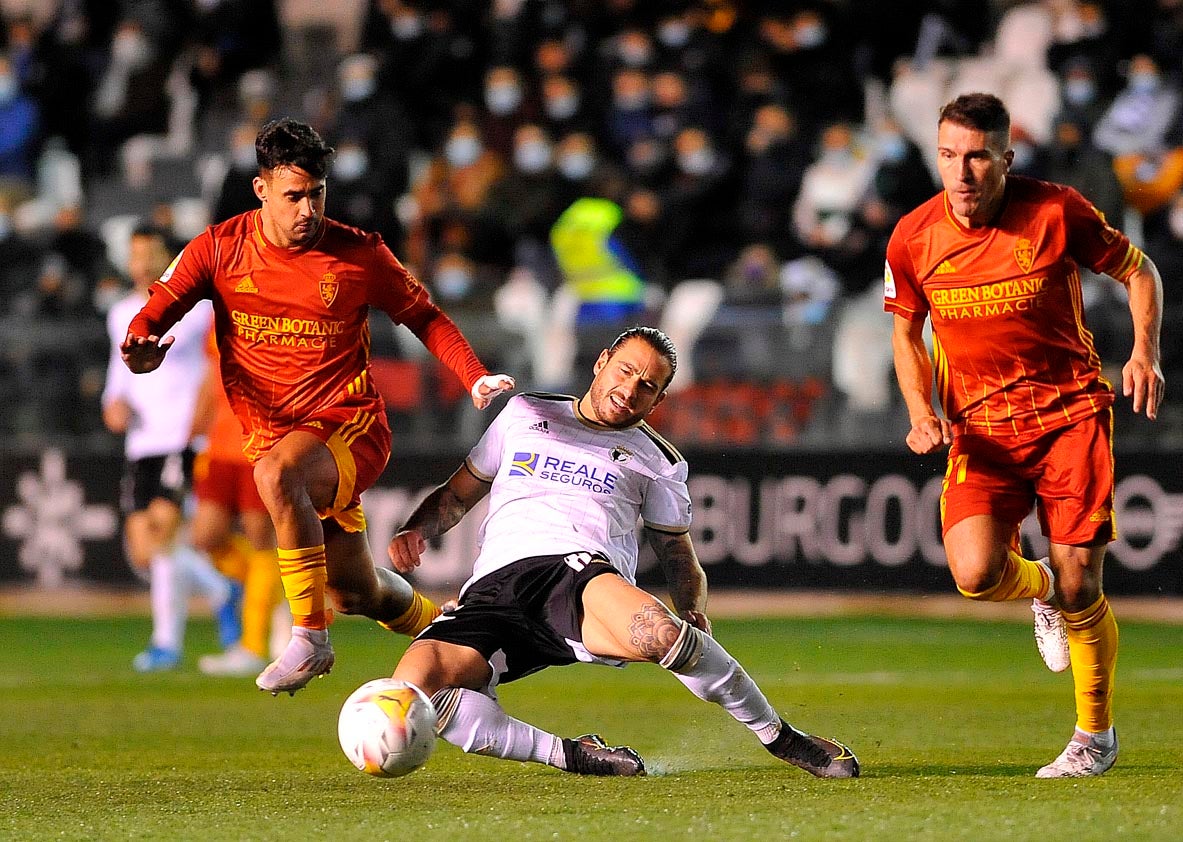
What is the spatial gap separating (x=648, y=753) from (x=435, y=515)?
1.41 metres

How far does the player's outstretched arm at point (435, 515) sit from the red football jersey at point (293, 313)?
1.30ft

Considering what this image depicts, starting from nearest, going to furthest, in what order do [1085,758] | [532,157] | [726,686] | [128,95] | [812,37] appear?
[726,686] < [1085,758] < [532,157] < [812,37] < [128,95]

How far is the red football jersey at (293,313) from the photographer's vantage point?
728 centimetres

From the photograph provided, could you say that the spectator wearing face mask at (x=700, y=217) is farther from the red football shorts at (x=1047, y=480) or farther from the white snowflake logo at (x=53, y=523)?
the red football shorts at (x=1047, y=480)

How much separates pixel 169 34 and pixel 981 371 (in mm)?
14645

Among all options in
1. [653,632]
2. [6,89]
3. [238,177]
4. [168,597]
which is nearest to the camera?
[653,632]

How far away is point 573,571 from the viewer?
6488 millimetres

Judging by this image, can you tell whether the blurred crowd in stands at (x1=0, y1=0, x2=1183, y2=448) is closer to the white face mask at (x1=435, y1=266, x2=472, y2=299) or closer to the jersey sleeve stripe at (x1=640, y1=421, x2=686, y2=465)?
the white face mask at (x1=435, y1=266, x2=472, y2=299)

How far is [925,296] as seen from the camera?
6.84 meters

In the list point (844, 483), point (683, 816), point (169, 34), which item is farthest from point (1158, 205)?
point (169, 34)

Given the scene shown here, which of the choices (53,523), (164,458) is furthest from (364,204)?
(164,458)

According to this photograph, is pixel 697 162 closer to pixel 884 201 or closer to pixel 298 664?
pixel 884 201

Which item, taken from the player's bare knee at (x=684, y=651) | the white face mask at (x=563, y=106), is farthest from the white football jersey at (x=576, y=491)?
the white face mask at (x=563, y=106)

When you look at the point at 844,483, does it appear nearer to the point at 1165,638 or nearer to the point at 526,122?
the point at 1165,638
